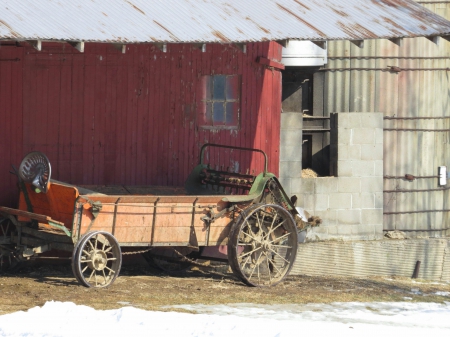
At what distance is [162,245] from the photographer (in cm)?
1280

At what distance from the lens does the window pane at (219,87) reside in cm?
1608

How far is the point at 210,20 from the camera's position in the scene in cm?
1398

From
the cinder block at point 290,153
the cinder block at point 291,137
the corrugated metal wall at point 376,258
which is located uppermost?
the cinder block at point 291,137

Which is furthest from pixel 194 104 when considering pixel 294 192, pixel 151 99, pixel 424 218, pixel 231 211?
pixel 424 218

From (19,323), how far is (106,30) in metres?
4.64

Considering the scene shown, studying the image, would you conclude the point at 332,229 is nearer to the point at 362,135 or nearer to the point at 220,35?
the point at 362,135

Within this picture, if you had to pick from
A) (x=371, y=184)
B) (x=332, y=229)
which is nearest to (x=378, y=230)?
(x=371, y=184)

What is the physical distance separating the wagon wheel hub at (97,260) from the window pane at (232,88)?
5007 mm

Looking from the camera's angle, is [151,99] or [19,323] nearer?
[19,323]

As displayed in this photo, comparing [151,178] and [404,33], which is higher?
[404,33]

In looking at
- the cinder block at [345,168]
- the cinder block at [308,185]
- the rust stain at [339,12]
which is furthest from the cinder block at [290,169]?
the rust stain at [339,12]

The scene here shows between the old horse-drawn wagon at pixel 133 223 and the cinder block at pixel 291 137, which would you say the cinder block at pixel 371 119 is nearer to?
the cinder block at pixel 291 137

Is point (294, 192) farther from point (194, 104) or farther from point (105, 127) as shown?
point (105, 127)

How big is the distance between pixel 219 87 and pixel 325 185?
494 centimetres
